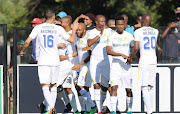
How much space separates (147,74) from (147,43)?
73 cm

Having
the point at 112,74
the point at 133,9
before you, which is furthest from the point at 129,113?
the point at 133,9

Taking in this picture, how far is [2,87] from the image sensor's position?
15.9 metres

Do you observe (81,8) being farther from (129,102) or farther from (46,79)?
(46,79)

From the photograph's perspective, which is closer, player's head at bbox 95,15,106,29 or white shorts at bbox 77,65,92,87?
player's head at bbox 95,15,106,29

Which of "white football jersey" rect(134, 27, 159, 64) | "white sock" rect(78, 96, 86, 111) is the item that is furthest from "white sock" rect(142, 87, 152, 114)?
"white sock" rect(78, 96, 86, 111)

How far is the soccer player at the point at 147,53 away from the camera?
14703 mm

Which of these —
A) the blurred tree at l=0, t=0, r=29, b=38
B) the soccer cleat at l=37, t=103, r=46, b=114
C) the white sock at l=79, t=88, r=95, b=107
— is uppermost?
the blurred tree at l=0, t=0, r=29, b=38

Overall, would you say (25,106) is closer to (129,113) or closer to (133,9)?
(129,113)

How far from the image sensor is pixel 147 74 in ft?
49.0

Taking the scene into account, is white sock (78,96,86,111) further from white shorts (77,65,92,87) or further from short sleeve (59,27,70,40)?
short sleeve (59,27,70,40)

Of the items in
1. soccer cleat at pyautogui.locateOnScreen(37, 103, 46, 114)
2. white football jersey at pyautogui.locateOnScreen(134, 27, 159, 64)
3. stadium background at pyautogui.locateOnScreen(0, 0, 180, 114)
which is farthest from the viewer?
stadium background at pyautogui.locateOnScreen(0, 0, 180, 114)

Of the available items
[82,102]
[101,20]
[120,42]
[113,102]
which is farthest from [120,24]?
[82,102]

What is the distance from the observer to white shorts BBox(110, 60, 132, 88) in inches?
582

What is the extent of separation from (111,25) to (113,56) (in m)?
2.10
